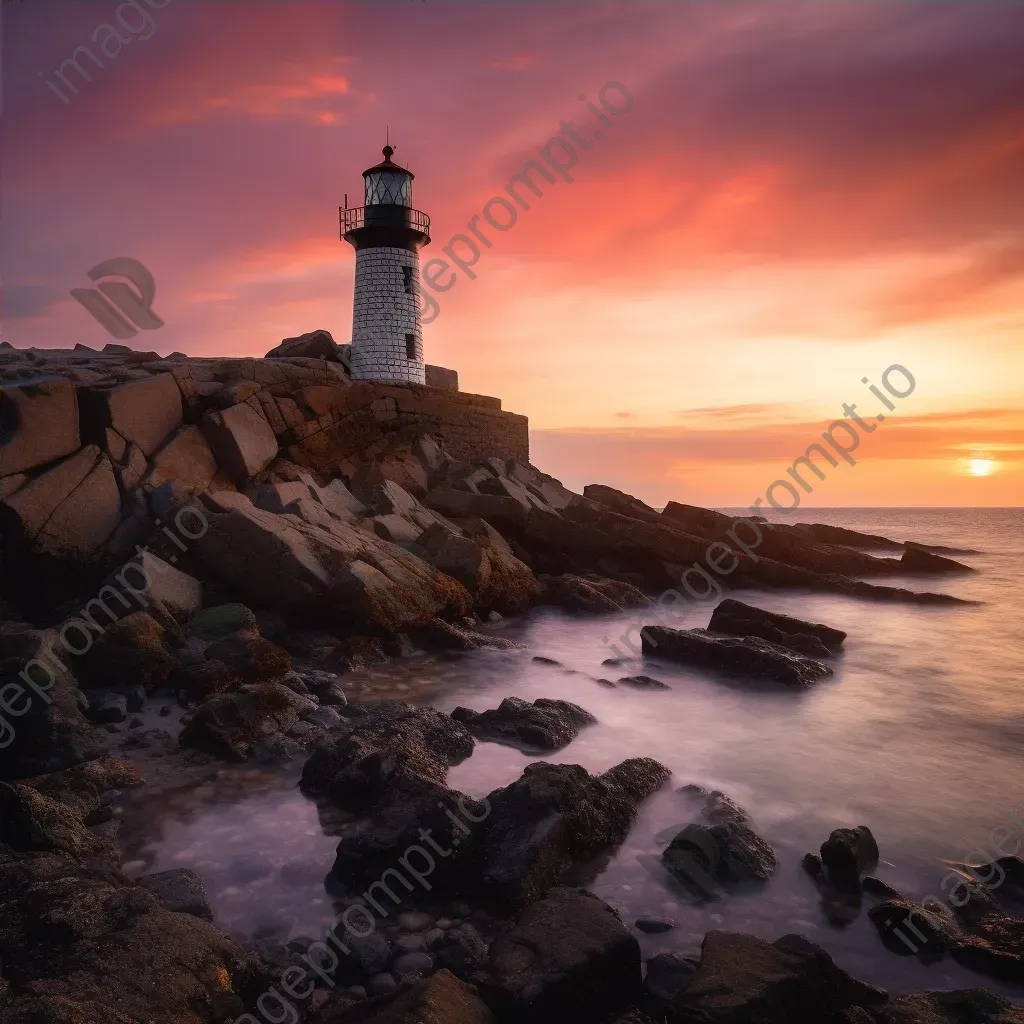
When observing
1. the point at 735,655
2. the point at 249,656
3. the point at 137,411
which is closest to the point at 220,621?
the point at 249,656

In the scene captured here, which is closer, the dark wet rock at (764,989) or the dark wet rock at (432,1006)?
the dark wet rock at (432,1006)

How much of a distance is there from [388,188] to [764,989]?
24.6m

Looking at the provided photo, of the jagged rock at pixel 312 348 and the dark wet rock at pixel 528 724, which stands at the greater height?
Result: the jagged rock at pixel 312 348

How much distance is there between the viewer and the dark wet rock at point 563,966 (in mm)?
3199

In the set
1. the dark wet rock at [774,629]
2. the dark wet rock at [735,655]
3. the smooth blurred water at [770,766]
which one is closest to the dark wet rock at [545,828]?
the smooth blurred water at [770,766]

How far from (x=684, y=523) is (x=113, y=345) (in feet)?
60.2

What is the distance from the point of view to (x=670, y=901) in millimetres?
4504

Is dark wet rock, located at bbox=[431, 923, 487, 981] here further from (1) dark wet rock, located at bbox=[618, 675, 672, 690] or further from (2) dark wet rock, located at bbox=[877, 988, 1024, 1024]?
(1) dark wet rock, located at bbox=[618, 675, 672, 690]

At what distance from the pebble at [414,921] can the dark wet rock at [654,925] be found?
1.22 metres

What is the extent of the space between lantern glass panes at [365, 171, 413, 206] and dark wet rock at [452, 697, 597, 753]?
66.4ft

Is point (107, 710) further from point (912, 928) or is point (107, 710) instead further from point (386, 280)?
point (386, 280)

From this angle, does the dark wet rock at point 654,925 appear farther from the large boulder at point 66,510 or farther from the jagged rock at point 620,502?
the jagged rock at point 620,502

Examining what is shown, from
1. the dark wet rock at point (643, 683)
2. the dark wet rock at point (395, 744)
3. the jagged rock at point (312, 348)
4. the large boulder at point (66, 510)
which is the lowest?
the dark wet rock at point (643, 683)

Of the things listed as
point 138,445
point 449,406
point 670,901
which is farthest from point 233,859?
point 449,406
